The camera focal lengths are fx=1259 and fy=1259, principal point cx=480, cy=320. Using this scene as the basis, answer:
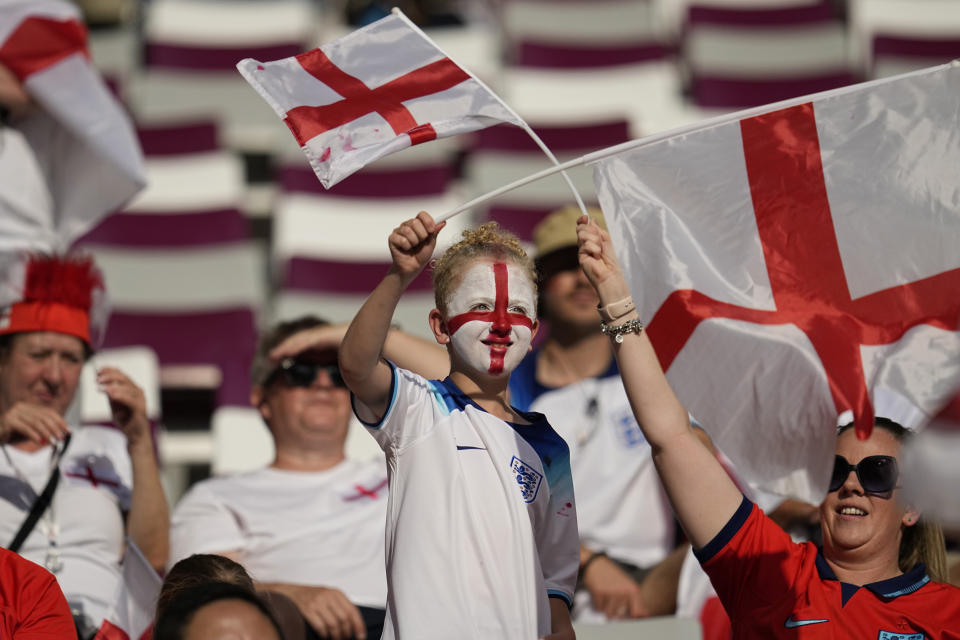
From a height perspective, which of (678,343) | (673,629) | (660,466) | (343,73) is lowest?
(673,629)

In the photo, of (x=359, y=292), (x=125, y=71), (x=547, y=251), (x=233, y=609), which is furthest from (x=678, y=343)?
(x=125, y=71)

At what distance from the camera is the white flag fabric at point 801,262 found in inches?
97.0

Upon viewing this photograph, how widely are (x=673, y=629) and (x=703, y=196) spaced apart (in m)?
1.00

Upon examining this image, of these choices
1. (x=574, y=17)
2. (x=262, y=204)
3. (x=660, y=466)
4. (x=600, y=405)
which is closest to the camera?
(x=660, y=466)

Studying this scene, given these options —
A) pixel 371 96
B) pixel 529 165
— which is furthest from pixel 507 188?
pixel 529 165

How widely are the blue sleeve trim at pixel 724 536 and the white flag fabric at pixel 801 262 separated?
234 mm

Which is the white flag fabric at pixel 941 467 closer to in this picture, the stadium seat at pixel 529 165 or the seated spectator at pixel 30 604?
the seated spectator at pixel 30 604

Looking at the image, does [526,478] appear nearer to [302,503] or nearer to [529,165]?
[302,503]

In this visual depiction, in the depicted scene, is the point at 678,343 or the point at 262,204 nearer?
the point at 678,343

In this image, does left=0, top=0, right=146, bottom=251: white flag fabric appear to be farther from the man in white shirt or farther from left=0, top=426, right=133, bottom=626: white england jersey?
the man in white shirt

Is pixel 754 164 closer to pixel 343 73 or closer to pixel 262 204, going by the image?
pixel 343 73

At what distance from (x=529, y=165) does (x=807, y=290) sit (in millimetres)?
3996

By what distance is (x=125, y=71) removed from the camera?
299 inches

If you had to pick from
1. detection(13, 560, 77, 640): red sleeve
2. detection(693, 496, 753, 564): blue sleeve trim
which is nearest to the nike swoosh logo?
detection(693, 496, 753, 564): blue sleeve trim
